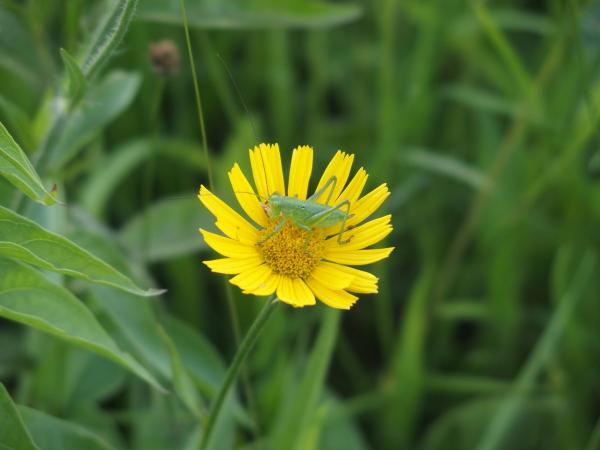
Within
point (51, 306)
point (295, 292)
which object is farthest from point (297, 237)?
point (51, 306)

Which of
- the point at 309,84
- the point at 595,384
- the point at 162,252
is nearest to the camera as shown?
the point at 162,252

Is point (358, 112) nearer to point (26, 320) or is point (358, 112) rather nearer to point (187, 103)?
point (187, 103)

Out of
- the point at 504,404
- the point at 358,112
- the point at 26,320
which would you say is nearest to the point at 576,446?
the point at 504,404

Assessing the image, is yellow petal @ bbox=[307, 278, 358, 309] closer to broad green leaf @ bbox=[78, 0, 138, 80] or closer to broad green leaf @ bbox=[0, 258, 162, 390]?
broad green leaf @ bbox=[0, 258, 162, 390]

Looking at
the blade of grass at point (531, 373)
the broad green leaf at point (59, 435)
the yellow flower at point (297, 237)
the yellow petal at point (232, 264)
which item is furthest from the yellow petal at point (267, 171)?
the blade of grass at point (531, 373)

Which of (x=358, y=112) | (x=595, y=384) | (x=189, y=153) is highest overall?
(x=358, y=112)

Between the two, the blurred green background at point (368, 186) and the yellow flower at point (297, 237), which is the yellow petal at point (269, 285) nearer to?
the yellow flower at point (297, 237)
